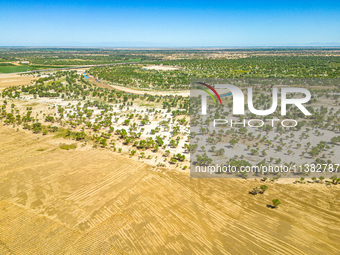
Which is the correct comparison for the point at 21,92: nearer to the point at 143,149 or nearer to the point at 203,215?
the point at 143,149

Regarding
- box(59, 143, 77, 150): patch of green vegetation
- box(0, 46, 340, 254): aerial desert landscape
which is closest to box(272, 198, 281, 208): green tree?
box(0, 46, 340, 254): aerial desert landscape

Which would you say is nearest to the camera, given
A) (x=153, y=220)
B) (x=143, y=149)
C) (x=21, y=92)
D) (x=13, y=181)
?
(x=153, y=220)

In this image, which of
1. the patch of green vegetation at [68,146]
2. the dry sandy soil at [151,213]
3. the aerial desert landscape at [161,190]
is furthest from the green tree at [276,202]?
the patch of green vegetation at [68,146]

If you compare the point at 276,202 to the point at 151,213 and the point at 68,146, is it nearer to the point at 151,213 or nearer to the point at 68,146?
the point at 151,213

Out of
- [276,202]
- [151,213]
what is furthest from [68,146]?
[276,202]

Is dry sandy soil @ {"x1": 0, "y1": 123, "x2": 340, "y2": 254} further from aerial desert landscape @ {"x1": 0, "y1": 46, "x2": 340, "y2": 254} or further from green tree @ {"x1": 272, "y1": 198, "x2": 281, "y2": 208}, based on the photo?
green tree @ {"x1": 272, "y1": 198, "x2": 281, "y2": 208}

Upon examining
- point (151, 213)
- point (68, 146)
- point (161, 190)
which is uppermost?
point (68, 146)

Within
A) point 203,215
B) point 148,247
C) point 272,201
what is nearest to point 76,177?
point 148,247

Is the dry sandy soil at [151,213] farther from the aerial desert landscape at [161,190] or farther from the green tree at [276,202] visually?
the green tree at [276,202]
